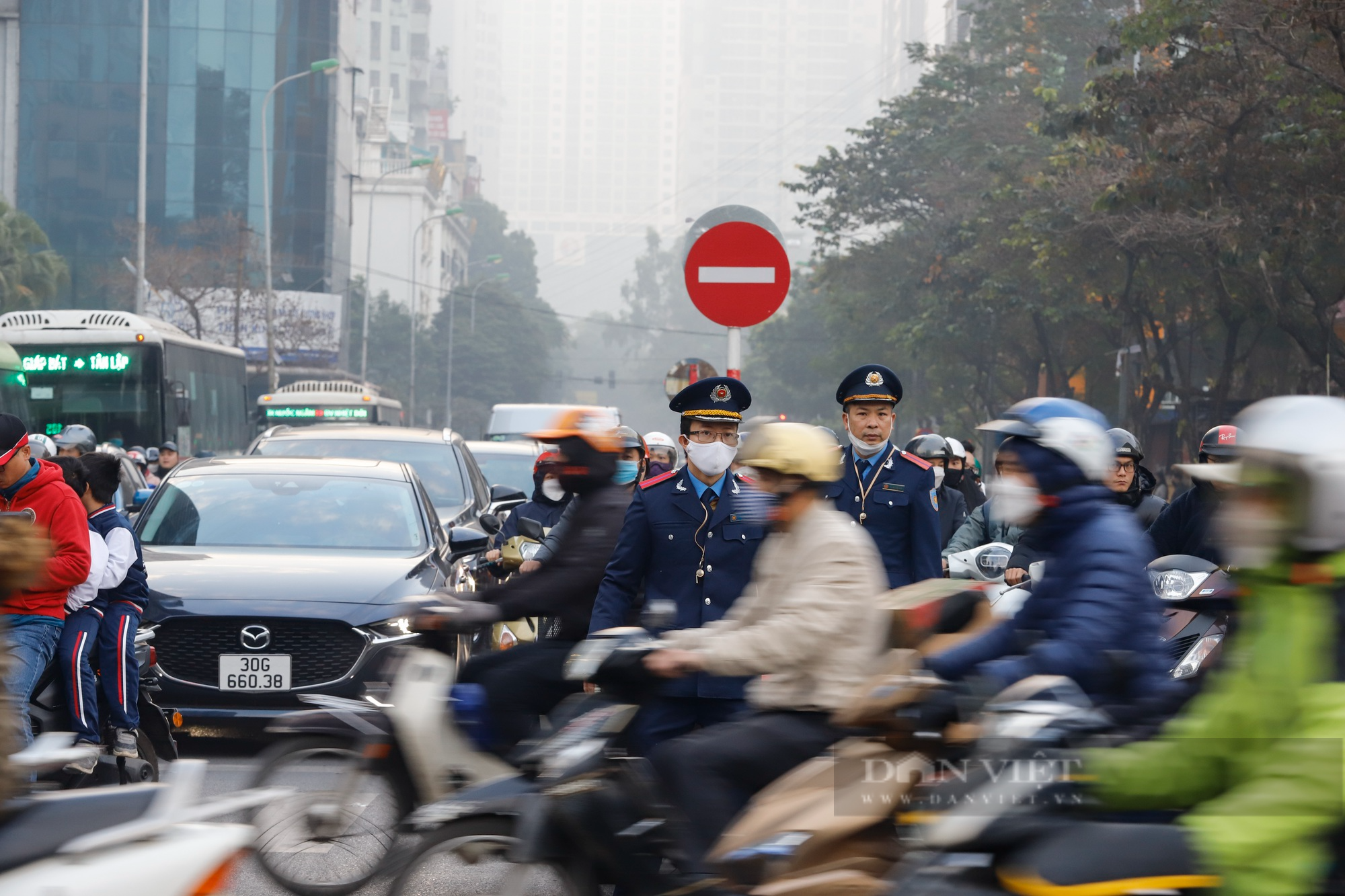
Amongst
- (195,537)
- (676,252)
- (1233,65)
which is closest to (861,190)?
(1233,65)

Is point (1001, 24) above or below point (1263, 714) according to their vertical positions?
above

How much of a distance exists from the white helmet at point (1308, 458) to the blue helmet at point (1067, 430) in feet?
2.37

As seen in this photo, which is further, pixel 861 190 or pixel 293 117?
pixel 293 117

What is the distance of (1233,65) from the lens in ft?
64.3

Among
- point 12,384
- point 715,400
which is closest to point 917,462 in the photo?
point 715,400

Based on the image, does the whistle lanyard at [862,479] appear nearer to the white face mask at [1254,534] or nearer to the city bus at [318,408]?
the white face mask at [1254,534]

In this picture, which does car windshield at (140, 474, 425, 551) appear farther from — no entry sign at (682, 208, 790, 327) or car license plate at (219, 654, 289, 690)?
no entry sign at (682, 208, 790, 327)

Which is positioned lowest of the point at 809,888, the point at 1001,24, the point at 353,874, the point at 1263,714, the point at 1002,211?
the point at 353,874

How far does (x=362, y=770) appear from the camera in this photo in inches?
196

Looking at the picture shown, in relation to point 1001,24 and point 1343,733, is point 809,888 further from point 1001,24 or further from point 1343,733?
point 1001,24

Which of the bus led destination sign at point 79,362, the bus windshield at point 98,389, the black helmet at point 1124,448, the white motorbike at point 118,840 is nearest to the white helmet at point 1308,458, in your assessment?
the white motorbike at point 118,840

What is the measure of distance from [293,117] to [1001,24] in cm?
3907

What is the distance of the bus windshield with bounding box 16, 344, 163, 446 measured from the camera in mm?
20469

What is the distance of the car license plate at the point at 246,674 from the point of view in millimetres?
7414
